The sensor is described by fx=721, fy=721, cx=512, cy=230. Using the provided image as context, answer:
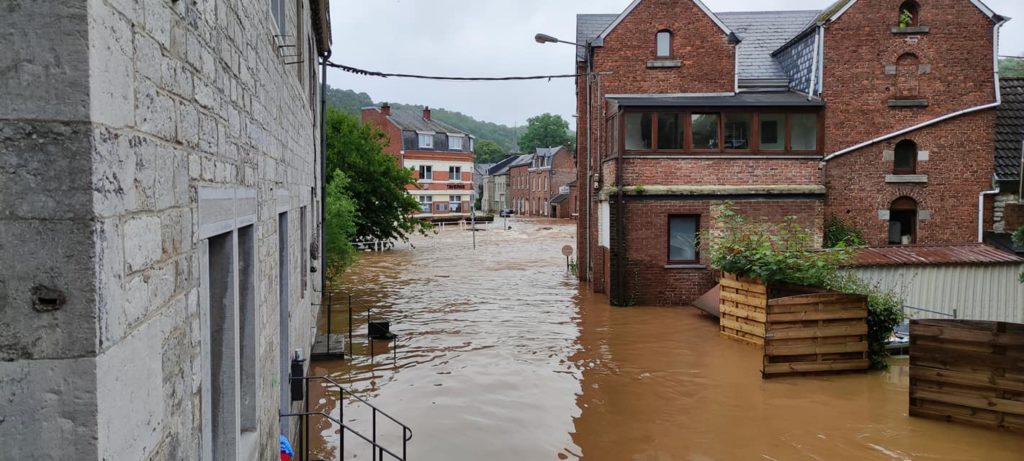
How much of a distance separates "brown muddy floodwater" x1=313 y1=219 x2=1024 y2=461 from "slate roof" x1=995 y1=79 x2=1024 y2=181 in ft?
31.5

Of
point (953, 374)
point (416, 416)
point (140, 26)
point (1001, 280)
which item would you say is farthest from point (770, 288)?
point (140, 26)

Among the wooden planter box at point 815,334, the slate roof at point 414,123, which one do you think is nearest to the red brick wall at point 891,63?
the wooden planter box at point 815,334

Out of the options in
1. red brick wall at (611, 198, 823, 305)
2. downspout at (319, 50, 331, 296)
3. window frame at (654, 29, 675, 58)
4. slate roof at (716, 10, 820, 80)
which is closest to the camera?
downspout at (319, 50, 331, 296)

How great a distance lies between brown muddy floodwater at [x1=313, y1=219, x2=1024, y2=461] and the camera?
8.87m

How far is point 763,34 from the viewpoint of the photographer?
79.4ft

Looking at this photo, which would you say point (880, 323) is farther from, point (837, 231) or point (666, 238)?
point (837, 231)

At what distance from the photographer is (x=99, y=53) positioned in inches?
69.6

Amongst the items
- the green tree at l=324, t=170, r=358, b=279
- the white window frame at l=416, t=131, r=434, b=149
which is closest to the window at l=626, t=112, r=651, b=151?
the green tree at l=324, t=170, r=358, b=279

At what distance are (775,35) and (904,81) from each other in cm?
552

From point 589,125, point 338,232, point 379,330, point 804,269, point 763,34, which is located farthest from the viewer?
point 763,34

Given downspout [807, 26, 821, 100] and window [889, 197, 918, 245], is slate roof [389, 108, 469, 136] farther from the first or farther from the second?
window [889, 197, 918, 245]

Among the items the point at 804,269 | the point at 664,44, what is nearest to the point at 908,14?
the point at 664,44

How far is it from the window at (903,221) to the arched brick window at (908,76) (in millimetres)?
2831

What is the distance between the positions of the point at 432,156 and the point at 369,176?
32200 millimetres
